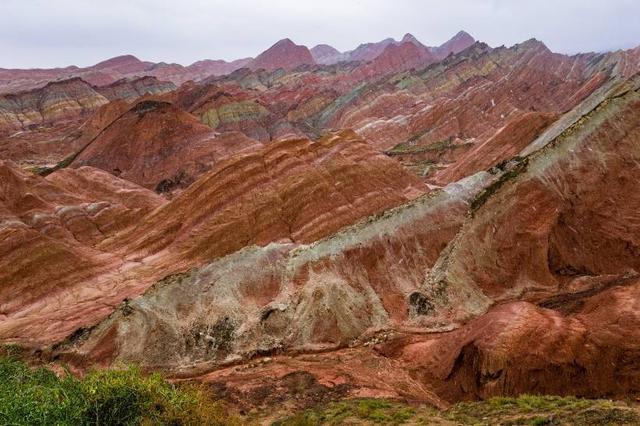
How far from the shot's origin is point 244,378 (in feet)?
90.5

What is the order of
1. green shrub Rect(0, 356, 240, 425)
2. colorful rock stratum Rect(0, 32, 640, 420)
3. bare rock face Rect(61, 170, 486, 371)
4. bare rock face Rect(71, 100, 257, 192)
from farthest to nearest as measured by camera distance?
bare rock face Rect(71, 100, 257, 192) < bare rock face Rect(61, 170, 486, 371) < colorful rock stratum Rect(0, 32, 640, 420) < green shrub Rect(0, 356, 240, 425)

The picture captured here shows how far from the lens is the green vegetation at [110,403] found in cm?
1565

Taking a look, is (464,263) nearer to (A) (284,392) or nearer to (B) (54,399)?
(A) (284,392)

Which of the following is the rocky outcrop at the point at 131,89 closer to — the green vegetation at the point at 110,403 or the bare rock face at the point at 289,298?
the bare rock face at the point at 289,298

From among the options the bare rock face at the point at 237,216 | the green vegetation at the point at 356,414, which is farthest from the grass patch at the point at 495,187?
the green vegetation at the point at 356,414

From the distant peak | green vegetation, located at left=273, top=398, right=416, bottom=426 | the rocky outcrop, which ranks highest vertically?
the distant peak

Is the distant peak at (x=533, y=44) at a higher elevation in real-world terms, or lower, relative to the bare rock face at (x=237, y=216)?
higher

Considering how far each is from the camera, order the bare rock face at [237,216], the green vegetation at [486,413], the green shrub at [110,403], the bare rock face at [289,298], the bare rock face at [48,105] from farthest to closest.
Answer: the bare rock face at [48,105] < the bare rock face at [237,216] < the bare rock face at [289,298] < the green vegetation at [486,413] < the green shrub at [110,403]

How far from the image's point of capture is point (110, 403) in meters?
17.2

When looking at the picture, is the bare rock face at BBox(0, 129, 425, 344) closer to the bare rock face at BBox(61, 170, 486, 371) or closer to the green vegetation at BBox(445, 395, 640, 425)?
the bare rock face at BBox(61, 170, 486, 371)

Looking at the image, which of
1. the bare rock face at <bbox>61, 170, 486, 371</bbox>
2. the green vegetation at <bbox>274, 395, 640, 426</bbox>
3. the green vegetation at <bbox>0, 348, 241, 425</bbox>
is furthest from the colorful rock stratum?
the green vegetation at <bbox>0, 348, 241, 425</bbox>

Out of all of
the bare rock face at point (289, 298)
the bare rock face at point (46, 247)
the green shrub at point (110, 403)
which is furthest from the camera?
the bare rock face at point (46, 247)

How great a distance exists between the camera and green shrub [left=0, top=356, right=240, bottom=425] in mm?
15633

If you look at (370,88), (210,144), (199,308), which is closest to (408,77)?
(370,88)
